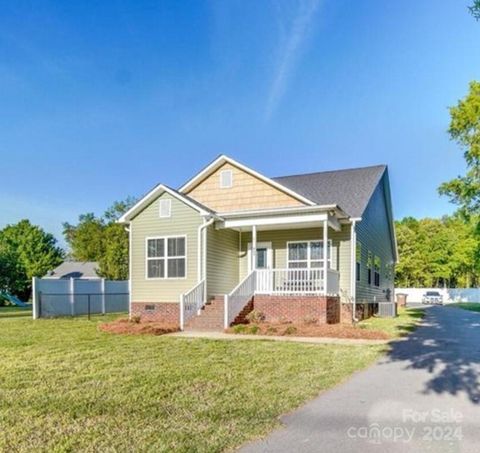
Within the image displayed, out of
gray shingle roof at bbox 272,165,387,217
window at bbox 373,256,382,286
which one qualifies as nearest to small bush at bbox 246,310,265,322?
gray shingle roof at bbox 272,165,387,217

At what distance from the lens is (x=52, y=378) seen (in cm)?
616

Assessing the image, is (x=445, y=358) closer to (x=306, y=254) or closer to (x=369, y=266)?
(x=306, y=254)

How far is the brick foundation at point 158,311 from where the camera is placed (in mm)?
15641

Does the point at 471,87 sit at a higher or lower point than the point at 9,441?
higher

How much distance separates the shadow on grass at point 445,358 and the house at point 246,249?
3783mm

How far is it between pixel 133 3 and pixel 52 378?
38.2 feet

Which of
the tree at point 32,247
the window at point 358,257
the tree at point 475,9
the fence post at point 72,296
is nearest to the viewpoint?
the tree at point 475,9

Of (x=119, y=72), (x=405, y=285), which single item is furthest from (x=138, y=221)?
(x=405, y=285)

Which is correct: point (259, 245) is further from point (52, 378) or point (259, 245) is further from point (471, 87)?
point (52, 378)

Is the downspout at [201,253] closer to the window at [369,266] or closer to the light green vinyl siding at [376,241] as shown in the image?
the light green vinyl siding at [376,241]

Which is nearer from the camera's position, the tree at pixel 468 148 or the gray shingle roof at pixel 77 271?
the tree at pixel 468 148

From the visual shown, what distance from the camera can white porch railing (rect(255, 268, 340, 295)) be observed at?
1478 centimetres

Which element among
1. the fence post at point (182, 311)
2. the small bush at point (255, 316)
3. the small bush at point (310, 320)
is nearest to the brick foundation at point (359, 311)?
the small bush at point (310, 320)

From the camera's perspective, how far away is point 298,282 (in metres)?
15.3
